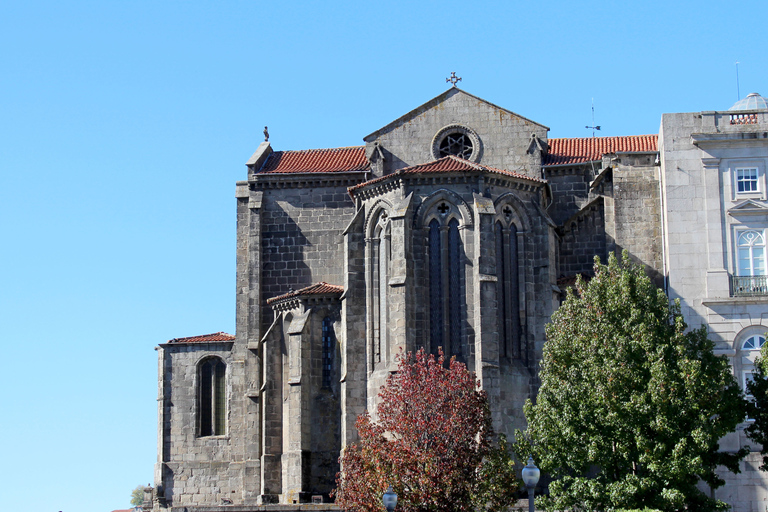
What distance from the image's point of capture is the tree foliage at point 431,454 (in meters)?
45.3

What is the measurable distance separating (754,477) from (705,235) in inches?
383

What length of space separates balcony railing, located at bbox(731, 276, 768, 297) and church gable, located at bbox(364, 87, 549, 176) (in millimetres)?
14168

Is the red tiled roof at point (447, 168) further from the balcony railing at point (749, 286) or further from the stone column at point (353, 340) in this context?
the balcony railing at point (749, 286)

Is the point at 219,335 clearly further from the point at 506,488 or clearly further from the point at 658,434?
the point at 658,434

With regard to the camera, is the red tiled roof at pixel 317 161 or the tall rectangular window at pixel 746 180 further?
the red tiled roof at pixel 317 161

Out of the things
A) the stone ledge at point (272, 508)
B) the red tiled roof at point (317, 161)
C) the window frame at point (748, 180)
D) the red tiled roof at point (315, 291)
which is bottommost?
the stone ledge at point (272, 508)

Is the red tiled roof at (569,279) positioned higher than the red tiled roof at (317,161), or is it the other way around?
the red tiled roof at (317,161)

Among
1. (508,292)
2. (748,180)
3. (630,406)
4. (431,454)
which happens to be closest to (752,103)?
(748,180)

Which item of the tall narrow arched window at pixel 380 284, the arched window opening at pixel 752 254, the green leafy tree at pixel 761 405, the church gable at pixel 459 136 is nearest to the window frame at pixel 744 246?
the arched window opening at pixel 752 254

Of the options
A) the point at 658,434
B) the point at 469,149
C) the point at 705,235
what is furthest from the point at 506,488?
the point at 469,149

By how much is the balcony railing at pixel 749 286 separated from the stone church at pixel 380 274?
14.5ft

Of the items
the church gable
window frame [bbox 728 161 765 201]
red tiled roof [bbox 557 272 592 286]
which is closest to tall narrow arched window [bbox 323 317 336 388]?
the church gable

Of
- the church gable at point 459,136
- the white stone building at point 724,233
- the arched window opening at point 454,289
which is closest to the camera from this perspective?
the white stone building at point 724,233

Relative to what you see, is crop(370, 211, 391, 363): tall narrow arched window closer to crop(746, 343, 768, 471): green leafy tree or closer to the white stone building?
the white stone building
